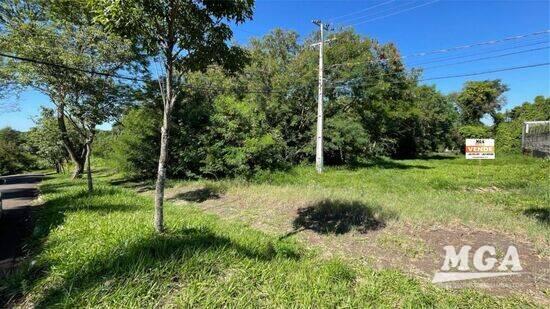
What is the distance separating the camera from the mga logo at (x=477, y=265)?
4.96m

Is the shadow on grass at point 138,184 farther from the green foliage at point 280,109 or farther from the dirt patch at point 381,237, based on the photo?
the dirt patch at point 381,237

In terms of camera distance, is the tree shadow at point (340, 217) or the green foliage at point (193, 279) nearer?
the green foliage at point (193, 279)

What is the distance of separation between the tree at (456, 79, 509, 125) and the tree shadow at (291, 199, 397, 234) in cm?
5284

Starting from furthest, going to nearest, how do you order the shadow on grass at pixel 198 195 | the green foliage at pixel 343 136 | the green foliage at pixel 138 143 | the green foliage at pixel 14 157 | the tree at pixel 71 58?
the green foliage at pixel 14 157
the green foliage at pixel 343 136
the green foliage at pixel 138 143
the shadow on grass at pixel 198 195
the tree at pixel 71 58

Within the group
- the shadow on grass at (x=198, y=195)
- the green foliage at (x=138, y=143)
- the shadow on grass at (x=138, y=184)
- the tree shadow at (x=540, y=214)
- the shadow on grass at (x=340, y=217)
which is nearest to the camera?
the shadow on grass at (x=340, y=217)

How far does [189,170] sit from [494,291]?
13.4 metres

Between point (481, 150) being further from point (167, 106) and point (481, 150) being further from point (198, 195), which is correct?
point (167, 106)

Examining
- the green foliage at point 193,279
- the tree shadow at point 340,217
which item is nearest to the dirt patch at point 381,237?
the tree shadow at point 340,217

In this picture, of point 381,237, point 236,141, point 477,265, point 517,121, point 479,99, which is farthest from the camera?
point 479,99

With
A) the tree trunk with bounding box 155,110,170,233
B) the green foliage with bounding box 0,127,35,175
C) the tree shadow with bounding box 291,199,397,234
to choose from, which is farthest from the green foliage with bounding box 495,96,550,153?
the green foliage with bounding box 0,127,35,175

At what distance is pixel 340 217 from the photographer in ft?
26.6

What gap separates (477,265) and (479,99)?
55.2 meters

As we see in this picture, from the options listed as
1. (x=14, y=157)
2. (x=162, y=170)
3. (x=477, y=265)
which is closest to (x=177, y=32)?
(x=162, y=170)

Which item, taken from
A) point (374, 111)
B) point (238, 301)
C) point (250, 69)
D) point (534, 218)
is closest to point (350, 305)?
point (238, 301)
